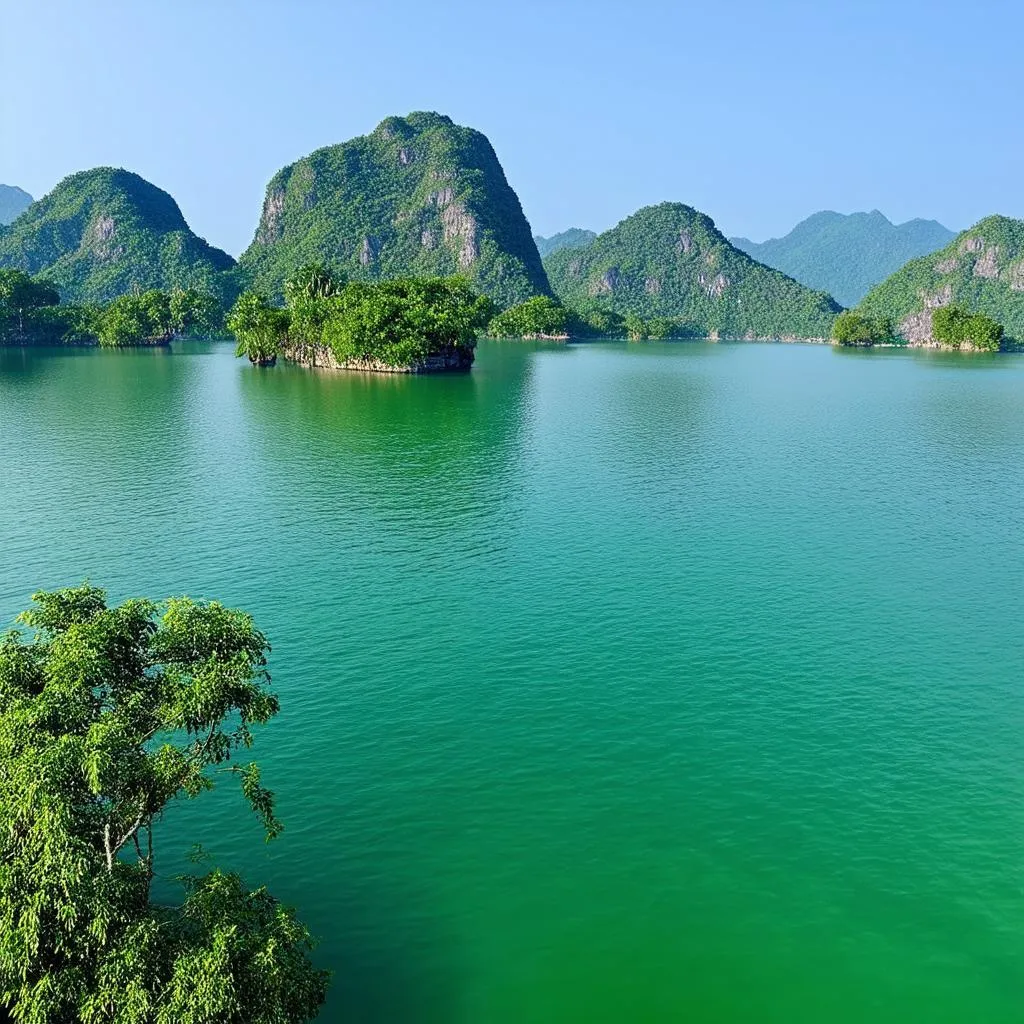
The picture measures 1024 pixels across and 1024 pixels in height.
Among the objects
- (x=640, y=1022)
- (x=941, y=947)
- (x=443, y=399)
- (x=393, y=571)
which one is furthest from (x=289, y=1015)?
(x=443, y=399)

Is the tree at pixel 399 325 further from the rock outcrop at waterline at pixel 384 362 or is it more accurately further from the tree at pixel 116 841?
the tree at pixel 116 841

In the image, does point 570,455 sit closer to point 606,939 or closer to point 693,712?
point 693,712

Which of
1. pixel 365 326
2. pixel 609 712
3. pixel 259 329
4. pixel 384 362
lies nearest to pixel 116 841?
pixel 609 712

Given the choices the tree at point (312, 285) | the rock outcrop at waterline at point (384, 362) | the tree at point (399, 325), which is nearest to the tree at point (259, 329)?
the rock outcrop at waterline at point (384, 362)

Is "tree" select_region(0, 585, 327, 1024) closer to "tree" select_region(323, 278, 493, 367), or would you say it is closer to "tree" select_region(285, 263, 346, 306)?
"tree" select_region(323, 278, 493, 367)

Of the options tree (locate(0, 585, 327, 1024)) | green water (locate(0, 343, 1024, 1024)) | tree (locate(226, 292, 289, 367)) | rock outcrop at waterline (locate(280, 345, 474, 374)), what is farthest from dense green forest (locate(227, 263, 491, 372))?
tree (locate(0, 585, 327, 1024))

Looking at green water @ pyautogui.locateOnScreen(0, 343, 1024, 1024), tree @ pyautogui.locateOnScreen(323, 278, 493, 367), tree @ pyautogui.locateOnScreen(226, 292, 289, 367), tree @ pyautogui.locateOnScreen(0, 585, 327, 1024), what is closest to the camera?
tree @ pyautogui.locateOnScreen(0, 585, 327, 1024)
